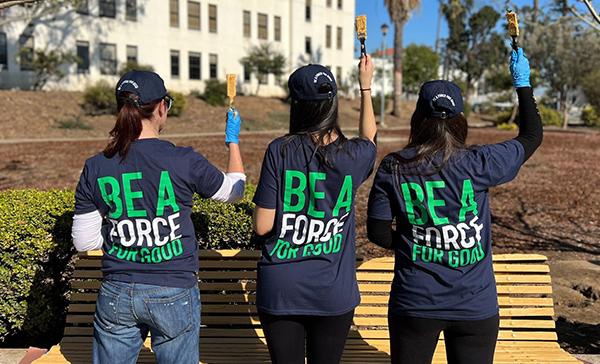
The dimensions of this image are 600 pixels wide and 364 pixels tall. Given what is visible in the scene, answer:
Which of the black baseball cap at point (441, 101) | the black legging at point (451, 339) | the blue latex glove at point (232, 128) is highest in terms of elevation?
the black baseball cap at point (441, 101)

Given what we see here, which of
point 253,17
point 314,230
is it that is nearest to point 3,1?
point 314,230

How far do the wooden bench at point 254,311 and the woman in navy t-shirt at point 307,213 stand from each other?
1253 mm

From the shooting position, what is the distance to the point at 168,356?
240cm

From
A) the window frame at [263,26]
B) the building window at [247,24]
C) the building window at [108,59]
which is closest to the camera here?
the building window at [108,59]

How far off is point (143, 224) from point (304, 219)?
64cm

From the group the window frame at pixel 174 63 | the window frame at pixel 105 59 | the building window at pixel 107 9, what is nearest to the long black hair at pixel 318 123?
the window frame at pixel 105 59

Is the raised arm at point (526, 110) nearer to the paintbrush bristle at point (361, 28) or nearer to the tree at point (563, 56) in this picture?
the paintbrush bristle at point (361, 28)

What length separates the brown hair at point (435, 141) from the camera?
7.52 feet

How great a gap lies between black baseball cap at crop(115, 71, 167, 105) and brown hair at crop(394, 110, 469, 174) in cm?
100

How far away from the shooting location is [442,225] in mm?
2309

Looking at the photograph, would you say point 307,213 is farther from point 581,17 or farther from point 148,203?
point 581,17

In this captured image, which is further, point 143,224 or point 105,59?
point 105,59

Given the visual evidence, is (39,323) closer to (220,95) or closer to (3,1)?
(3,1)

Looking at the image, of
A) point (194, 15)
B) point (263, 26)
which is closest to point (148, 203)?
point (194, 15)
